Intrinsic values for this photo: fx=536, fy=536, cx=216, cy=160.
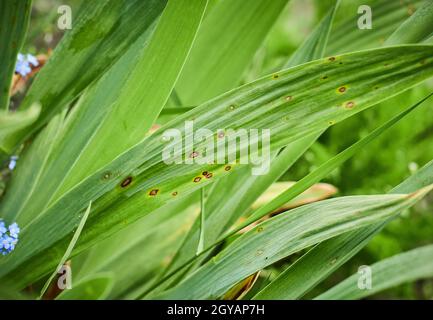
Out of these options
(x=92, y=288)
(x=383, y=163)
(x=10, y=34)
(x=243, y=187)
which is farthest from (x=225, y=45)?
(x=383, y=163)

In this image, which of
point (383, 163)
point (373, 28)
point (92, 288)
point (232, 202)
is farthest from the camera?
point (383, 163)

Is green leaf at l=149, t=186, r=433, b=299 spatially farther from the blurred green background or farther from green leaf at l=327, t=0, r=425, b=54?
the blurred green background

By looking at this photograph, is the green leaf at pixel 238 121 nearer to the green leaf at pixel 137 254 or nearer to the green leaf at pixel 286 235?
the green leaf at pixel 286 235

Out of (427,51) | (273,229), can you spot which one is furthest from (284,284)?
(427,51)

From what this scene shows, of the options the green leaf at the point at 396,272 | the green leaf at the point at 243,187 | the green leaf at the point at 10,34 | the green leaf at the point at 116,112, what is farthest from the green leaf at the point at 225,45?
the green leaf at the point at 396,272

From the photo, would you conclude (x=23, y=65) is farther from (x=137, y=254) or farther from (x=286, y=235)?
(x=286, y=235)

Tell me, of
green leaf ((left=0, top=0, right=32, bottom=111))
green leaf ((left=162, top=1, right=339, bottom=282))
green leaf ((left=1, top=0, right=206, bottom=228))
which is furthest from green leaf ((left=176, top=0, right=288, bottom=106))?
green leaf ((left=0, top=0, right=32, bottom=111))

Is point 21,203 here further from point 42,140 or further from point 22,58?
point 22,58
